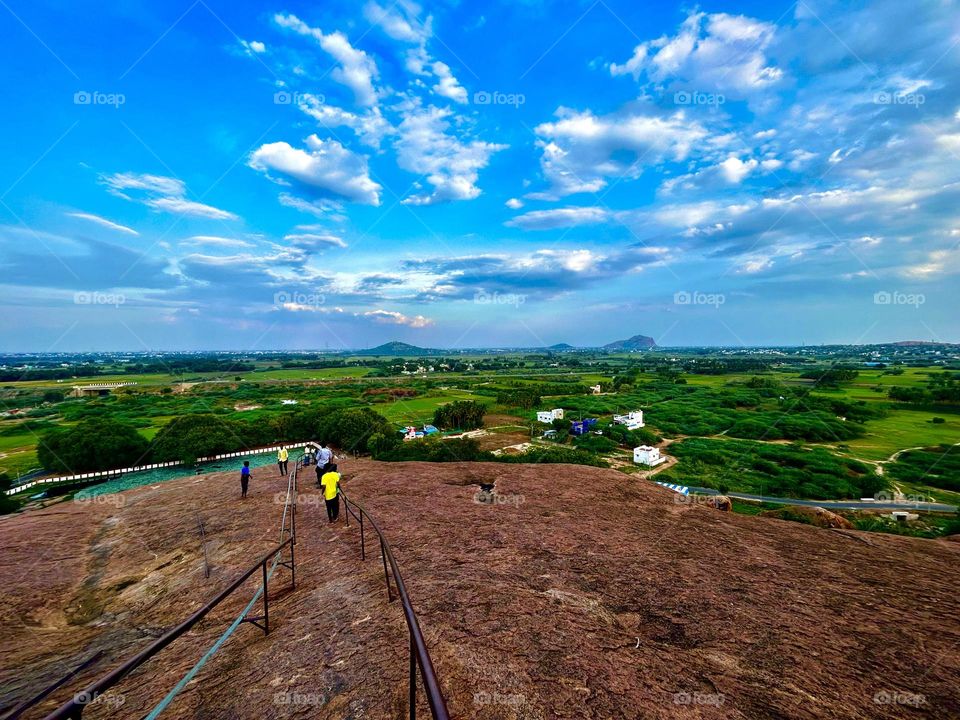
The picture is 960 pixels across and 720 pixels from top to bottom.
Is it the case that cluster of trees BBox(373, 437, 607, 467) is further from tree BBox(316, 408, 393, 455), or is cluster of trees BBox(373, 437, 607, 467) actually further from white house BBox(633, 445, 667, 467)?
white house BBox(633, 445, 667, 467)

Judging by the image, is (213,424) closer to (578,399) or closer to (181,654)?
(181,654)

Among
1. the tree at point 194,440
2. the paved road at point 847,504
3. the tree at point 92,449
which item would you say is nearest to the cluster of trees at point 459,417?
the tree at point 194,440

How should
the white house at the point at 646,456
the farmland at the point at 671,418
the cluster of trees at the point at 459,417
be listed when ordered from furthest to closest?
the cluster of trees at the point at 459,417 → the white house at the point at 646,456 → the farmland at the point at 671,418

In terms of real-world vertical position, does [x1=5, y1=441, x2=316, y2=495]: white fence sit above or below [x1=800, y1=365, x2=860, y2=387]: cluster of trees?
below

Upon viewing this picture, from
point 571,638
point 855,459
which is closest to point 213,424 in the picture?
point 571,638

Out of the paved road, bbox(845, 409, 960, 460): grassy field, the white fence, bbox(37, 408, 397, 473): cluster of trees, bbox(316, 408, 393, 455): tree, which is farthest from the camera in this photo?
bbox(845, 409, 960, 460): grassy field

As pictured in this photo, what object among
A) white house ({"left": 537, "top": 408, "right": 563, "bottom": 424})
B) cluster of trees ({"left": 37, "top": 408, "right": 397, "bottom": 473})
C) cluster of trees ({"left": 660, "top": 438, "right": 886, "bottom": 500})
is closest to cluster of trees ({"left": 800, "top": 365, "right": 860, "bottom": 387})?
cluster of trees ({"left": 660, "top": 438, "right": 886, "bottom": 500})

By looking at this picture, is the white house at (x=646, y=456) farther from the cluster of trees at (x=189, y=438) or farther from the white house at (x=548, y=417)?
the cluster of trees at (x=189, y=438)
